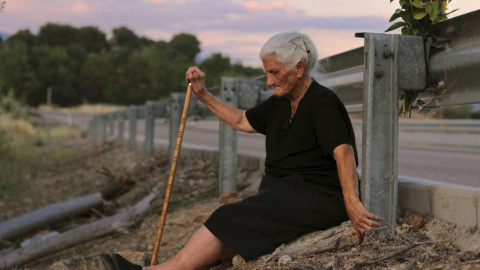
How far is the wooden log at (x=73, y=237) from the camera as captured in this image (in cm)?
611

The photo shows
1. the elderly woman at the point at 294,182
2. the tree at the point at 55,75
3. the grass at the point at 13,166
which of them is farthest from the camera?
the tree at the point at 55,75

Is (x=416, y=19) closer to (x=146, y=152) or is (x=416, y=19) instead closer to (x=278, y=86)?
(x=278, y=86)

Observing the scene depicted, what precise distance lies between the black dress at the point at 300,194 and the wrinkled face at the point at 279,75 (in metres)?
0.11

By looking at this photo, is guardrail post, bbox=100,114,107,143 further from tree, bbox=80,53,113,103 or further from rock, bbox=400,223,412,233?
tree, bbox=80,53,113,103

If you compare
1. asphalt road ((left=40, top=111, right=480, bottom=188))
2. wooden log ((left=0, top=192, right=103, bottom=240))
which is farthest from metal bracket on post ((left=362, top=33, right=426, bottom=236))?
wooden log ((left=0, top=192, right=103, bottom=240))

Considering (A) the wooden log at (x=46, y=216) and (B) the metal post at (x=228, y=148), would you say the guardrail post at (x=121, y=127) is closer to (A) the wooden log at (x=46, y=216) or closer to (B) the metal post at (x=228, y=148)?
(A) the wooden log at (x=46, y=216)

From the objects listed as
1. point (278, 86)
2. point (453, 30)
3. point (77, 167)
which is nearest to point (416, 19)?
point (453, 30)

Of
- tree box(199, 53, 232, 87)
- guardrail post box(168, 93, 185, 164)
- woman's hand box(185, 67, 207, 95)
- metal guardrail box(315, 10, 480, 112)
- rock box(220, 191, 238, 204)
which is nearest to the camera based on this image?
metal guardrail box(315, 10, 480, 112)

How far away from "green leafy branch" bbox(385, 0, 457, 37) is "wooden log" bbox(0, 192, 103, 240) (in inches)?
171

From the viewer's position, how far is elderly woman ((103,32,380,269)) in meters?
4.18

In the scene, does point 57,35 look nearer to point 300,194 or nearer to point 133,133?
point 133,133

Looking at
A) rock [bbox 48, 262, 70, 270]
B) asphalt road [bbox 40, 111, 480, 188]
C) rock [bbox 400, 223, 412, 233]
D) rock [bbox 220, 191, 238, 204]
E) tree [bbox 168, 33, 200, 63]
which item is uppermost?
tree [bbox 168, 33, 200, 63]

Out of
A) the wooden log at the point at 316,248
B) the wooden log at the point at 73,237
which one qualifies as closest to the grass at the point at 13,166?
the wooden log at the point at 73,237

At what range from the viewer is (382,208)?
13.3 ft
